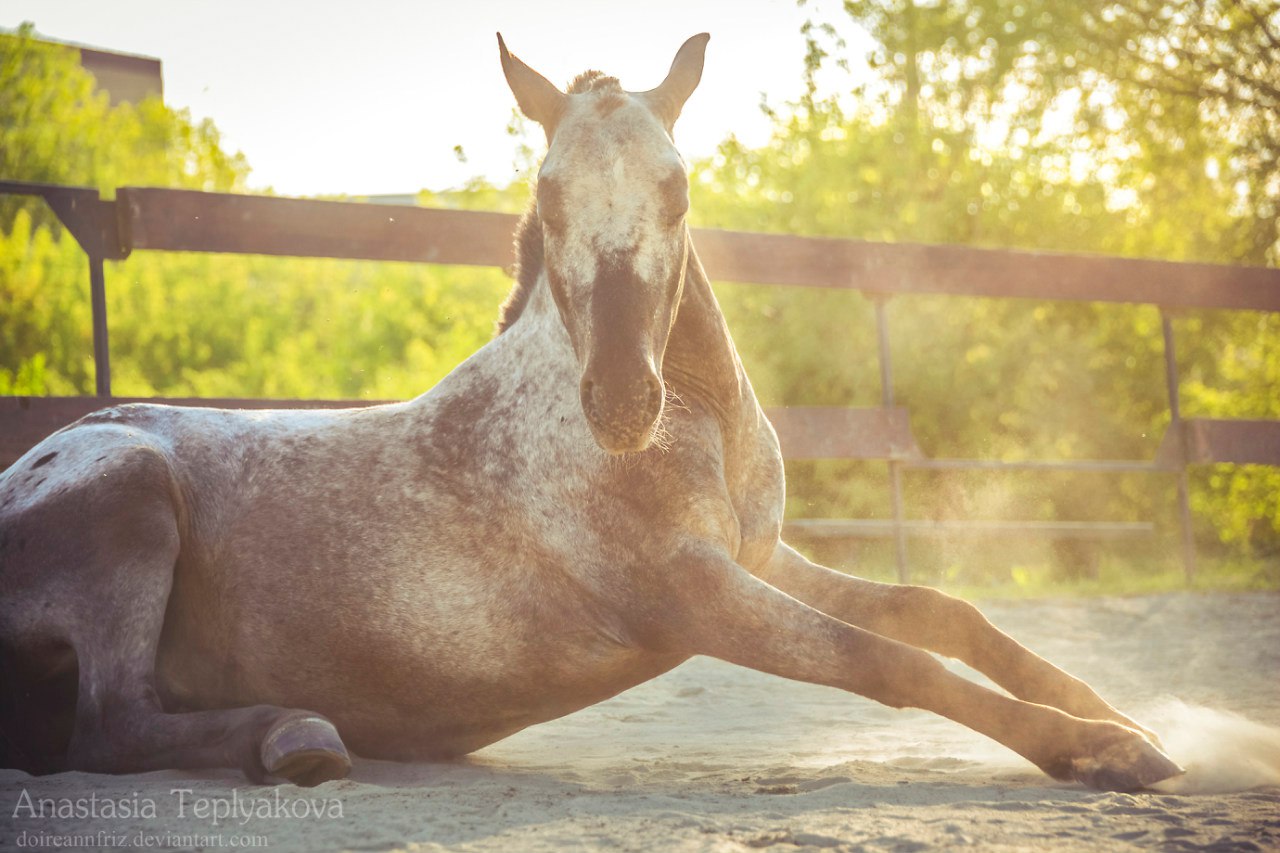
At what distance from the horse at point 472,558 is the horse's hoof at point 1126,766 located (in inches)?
12.2

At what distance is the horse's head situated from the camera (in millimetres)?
2855

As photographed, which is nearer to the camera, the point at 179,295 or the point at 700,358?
the point at 700,358

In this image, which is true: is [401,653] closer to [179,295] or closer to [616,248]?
[616,248]

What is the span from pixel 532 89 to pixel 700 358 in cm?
96

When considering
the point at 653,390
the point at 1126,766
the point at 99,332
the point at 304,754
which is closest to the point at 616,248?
the point at 653,390

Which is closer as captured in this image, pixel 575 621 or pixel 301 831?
pixel 301 831

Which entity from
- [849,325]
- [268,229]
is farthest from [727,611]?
[849,325]

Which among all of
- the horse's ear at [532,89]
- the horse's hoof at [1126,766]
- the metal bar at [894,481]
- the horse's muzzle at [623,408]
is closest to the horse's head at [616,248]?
the horse's muzzle at [623,408]

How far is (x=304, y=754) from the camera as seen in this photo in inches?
117

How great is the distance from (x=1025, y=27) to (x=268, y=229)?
52.5 ft

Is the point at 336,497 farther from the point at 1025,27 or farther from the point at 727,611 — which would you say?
the point at 1025,27

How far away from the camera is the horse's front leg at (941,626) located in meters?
3.37

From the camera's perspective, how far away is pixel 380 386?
90.9 feet

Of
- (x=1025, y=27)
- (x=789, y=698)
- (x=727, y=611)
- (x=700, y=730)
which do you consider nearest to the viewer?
(x=727, y=611)
